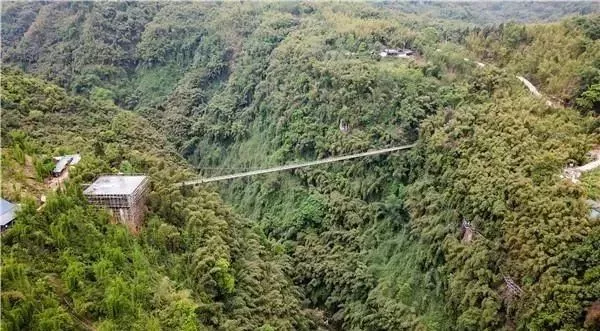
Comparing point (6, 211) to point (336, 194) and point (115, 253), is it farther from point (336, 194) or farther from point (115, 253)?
point (336, 194)

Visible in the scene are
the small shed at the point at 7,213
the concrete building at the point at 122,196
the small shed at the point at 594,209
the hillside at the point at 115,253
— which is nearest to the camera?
the hillside at the point at 115,253

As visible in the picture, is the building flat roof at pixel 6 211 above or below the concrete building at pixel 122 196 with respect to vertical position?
above

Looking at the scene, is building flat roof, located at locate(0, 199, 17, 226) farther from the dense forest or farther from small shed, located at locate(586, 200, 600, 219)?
small shed, located at locate(586, 200, 600, 219)

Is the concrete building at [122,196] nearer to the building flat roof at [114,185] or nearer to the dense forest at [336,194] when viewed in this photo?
the building flat roof at [114,185]

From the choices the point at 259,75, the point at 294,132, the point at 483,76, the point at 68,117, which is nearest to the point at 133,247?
the point at 68,117

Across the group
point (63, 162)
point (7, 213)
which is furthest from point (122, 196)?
point (63, 162)

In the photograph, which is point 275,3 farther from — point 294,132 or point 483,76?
point 483,76

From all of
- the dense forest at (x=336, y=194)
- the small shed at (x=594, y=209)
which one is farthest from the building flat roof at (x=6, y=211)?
the small shed at (x=594, y=209)
